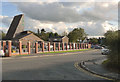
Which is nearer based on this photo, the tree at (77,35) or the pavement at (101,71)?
the pavement at (101,71)

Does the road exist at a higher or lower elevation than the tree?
lower

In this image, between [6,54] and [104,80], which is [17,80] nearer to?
[104,80]

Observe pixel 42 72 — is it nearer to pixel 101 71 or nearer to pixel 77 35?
pixel 101 71

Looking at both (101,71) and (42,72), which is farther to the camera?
(101,71)

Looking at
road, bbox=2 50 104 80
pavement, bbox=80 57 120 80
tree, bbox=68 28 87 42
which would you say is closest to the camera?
road, bbox=2 50 104 80

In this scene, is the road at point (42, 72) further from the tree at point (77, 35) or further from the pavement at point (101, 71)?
the tree at point (77, 35)

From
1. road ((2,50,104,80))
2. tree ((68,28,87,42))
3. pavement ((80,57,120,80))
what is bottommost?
pavement ((80,57,120,80))

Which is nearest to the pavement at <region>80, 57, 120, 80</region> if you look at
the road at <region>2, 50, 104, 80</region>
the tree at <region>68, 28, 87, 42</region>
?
the road at <region>2, 50, 104, 80</region>

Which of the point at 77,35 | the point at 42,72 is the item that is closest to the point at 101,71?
the point at 42,72

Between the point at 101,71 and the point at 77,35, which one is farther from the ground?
the point at 77,35

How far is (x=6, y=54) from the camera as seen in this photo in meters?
21.8

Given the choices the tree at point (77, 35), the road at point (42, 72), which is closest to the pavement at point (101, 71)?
the road at point (42, 72)

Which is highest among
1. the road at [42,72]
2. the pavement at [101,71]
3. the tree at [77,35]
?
the tree at [77,35]

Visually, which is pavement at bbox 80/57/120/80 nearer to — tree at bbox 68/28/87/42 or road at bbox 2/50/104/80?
road at bbox 2/50/104/80
